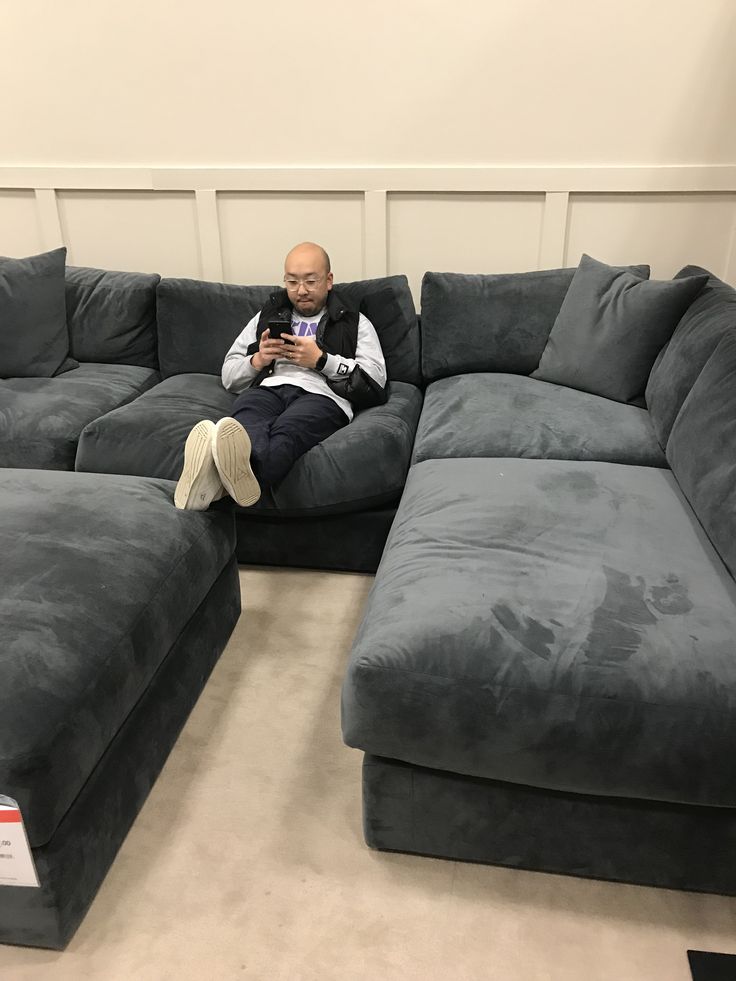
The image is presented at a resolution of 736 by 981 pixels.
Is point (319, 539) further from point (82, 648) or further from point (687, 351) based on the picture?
point (687, 351)

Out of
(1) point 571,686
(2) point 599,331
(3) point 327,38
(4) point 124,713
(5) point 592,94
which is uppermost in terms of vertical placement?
(3) point 327,38

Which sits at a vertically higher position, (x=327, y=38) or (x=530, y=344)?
(x=327, y=38)

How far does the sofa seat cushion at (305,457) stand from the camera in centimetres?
220

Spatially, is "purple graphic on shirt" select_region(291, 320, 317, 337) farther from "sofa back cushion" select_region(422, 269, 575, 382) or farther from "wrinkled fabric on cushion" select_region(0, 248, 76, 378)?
"wrinkled fabric on cushion" select_region(0, 248, 76, 378)

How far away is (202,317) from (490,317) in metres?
1.06

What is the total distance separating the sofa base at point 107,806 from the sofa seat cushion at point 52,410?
0.88 m

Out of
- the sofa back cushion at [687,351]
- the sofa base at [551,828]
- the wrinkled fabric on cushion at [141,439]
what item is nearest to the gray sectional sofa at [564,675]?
the sofa base at [551,828]

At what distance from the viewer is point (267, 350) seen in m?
2.46

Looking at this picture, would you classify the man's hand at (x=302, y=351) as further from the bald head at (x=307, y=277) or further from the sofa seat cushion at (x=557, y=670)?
the sofa seat cushion at (x=557, y=670)

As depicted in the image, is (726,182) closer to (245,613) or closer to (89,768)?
(245,613)

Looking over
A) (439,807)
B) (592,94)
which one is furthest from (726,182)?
(439,807)

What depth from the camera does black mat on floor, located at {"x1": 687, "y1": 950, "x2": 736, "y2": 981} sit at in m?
0.93

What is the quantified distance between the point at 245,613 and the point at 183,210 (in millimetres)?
1783

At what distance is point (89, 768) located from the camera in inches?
50.7
